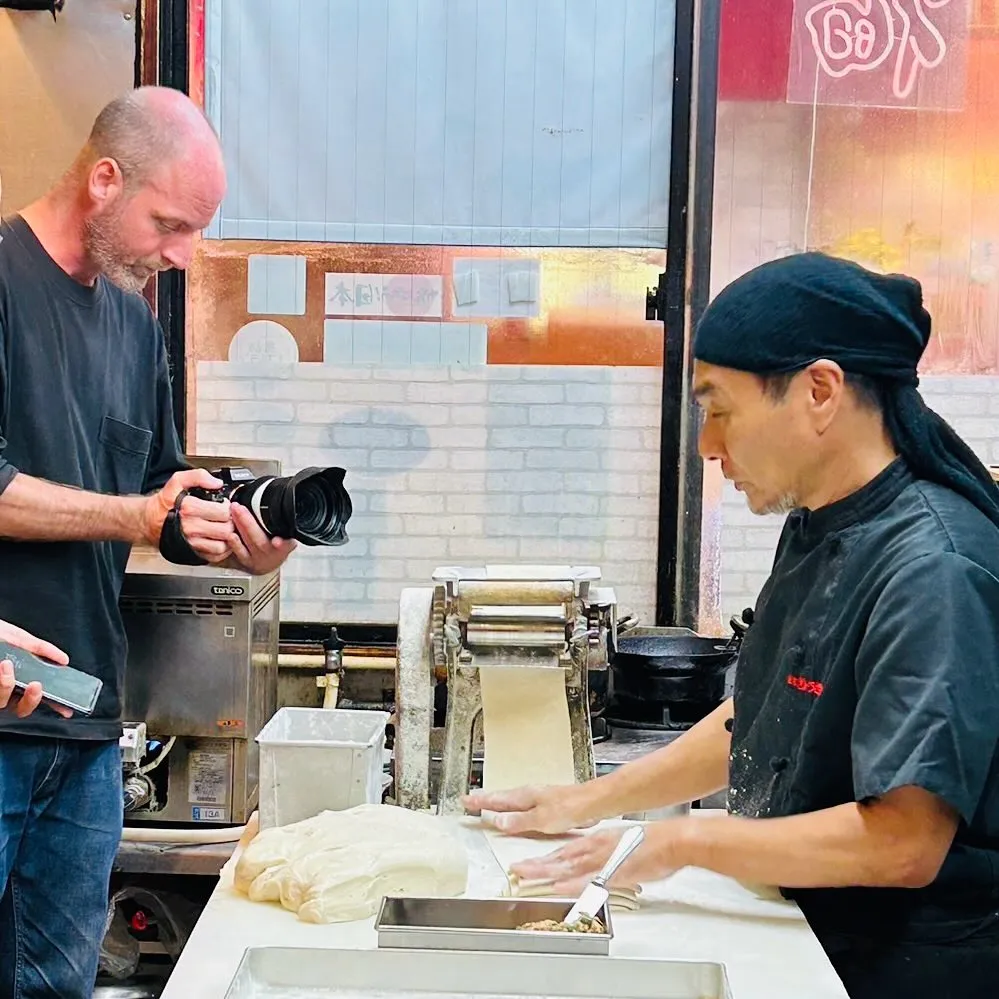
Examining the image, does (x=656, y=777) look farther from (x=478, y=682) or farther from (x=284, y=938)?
(x=284, y=938)

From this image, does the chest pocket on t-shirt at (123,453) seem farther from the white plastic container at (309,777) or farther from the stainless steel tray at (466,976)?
the stainless steel tray at (466,976)

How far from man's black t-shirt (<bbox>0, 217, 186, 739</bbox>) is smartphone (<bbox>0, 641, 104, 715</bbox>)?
12.7 inches

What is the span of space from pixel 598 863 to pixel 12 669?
3.14 ft

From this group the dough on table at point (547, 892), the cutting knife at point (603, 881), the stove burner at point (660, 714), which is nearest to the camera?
the cutting knife at point (603, 881)

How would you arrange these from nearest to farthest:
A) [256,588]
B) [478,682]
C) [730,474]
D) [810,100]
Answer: [730,474], [478,682], [256,588], [810,100]

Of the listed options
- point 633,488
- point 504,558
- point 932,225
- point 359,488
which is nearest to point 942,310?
point 932,225

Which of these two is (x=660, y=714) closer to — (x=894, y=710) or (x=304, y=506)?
(x=304, y=506)

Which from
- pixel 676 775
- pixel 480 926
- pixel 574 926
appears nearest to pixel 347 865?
pixel 480 926

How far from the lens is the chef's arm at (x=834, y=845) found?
146cm

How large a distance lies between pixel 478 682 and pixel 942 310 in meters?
2.31

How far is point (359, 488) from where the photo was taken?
3812 mm

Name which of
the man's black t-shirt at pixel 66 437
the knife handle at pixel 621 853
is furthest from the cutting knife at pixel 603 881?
the man's black t-shirt at pixel 66 437

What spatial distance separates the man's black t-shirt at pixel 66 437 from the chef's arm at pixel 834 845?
1.25 meters

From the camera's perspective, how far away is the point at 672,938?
156cm
